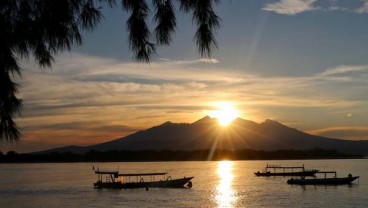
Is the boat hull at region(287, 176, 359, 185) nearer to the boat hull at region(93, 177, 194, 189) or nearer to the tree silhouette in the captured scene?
the boat hull at region(93, 177, 194, 189)

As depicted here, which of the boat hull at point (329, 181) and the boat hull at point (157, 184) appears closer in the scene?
the boat hull at point (157, 184)

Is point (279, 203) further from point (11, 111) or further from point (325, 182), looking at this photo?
point (11, 111)

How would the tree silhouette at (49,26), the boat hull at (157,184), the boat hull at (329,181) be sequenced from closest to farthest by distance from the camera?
1. the tree silhouette at (49,26)
2. the boat hull at (157,184)
3. the boat hull at (329,181)

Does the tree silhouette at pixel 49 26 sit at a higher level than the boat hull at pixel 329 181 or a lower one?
higher

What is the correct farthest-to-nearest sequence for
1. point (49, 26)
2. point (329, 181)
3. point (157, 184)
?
point (329, 181) < point (157, 184) < point (49, 26)

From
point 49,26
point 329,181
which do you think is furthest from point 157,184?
point 49,26

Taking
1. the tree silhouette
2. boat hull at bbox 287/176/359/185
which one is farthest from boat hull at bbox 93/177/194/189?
the tree silhouette

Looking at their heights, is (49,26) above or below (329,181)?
above

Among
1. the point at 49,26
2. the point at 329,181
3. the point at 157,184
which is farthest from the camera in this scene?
the point at 329,181

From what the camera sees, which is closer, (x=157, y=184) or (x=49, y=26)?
(x=49, y=26)

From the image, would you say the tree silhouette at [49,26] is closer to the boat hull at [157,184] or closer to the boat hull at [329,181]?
the boat hull at [157,184]

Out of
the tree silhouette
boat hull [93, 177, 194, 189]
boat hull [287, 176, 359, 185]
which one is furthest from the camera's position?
boat hull [287, 176, 359, 185]

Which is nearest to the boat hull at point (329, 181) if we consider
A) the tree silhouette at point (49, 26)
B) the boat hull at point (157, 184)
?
the boat hull at point (157, 184)

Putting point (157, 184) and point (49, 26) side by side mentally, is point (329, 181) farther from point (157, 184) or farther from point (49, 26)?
point (49, 26)
